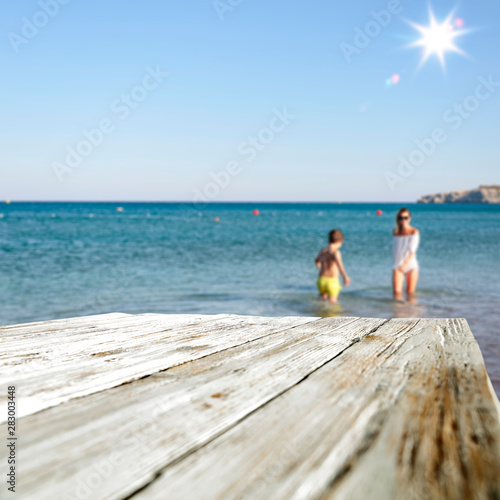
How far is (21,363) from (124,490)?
3.13ft

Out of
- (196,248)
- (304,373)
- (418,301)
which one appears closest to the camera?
(304,373)

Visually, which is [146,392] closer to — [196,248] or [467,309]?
[467,309]

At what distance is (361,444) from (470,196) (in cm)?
19892

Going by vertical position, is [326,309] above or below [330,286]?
below

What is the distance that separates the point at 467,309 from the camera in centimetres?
940

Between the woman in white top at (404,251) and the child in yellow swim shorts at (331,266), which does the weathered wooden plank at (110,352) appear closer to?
the child in yellow swim shorts at (331,266)

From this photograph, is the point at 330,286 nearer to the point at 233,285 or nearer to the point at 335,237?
the point at 335,237

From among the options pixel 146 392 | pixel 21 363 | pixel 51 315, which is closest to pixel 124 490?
pixel 146 392

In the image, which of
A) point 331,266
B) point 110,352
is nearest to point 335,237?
Answer: point 331,266

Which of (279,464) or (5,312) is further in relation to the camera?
(5,312)

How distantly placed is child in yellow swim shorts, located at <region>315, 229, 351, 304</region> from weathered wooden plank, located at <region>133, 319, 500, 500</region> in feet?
29.1

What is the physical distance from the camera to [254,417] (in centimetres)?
113

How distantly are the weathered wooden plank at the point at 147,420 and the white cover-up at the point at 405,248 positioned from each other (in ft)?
29.8

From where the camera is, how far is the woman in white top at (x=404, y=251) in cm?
1018
